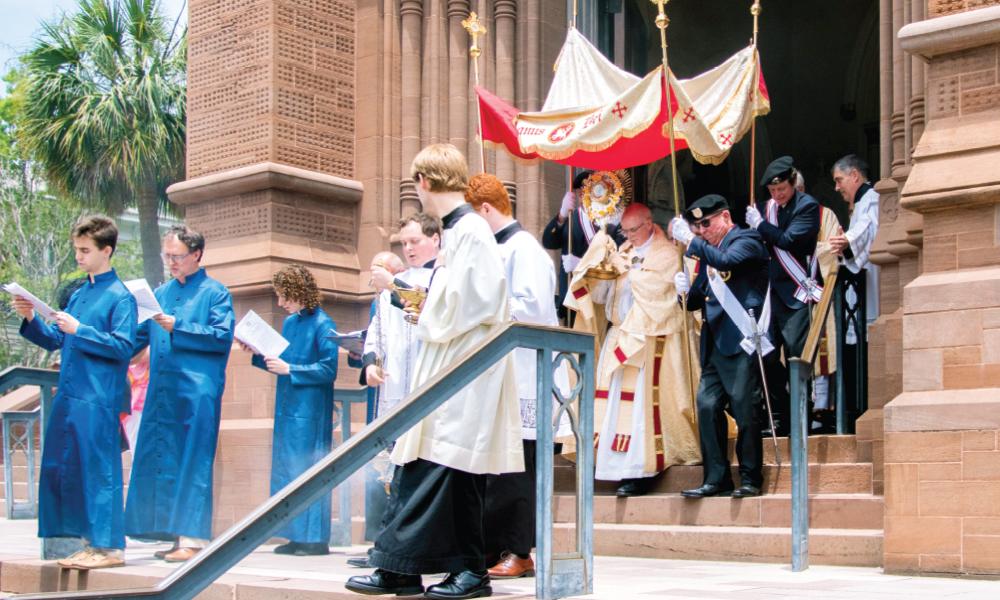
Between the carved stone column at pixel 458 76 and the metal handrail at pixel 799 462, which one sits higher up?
the carved stone column at pixel 458 76

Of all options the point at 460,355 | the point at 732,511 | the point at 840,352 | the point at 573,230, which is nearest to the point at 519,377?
the point at 460,355

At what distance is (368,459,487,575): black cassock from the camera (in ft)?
17.8

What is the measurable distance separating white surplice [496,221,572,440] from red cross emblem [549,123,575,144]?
3.54m

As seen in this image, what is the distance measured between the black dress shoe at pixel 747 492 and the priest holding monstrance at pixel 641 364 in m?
0.83

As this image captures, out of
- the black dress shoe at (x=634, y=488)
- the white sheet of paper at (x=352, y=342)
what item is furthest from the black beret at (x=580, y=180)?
the white sheet of paper at (x=352, y=342)

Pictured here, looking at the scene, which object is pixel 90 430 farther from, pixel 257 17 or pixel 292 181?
pixel 257 17

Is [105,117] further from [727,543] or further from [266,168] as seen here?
[727,543]

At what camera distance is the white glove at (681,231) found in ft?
29.2

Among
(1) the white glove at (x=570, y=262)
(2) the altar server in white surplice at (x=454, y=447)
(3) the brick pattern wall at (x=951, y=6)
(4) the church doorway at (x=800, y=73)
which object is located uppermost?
(4) the church doorway at (x=800, y=73)

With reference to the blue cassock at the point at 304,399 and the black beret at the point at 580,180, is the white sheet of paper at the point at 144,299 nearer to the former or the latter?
the blue cassock at the point at 304,399

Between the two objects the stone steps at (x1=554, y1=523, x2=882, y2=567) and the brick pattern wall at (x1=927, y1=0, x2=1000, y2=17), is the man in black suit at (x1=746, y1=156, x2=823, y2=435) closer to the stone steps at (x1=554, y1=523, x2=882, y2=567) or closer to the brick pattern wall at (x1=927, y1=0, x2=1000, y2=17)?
the stone steps at (x1=554, y1=523, x2=882, y2=567)

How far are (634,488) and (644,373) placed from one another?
2.56 feet

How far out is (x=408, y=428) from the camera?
5.12 meters

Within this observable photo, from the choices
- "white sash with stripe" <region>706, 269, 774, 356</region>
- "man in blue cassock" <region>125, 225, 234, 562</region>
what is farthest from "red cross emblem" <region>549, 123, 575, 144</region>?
"man in blue cassock" <region>125, 225, 234, 562</region>
